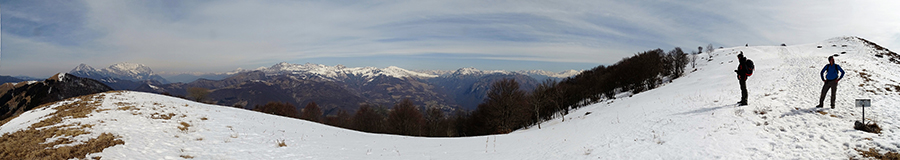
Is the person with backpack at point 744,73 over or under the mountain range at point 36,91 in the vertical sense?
over

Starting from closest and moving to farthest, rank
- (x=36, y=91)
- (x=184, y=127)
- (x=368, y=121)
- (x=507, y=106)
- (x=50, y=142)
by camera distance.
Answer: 1. (x=50, y=142)
2. (x=184, y=127)
3. (x=507, y=106)
4. (x=36, y=91)
5. (x=368, y=121)

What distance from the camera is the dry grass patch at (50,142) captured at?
267 inches

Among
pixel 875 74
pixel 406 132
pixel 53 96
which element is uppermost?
pixel 875 74

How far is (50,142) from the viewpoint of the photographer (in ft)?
25.7

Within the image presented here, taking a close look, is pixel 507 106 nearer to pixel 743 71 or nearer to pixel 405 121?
pixel 743 71

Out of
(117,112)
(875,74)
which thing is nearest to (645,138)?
(875,74)

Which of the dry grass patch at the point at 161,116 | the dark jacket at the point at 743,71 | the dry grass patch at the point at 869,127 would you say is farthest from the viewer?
the dry grass patch at the point at 161,116

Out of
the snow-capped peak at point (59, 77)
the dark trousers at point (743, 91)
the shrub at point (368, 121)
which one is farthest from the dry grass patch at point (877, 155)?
the snow-capped peak at point (59, 77)

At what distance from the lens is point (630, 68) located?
143ft

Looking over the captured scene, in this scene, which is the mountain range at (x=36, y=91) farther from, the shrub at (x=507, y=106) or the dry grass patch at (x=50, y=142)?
the shrub at (x=507, y=106)

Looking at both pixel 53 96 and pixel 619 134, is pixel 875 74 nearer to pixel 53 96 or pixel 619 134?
pixel 619 134

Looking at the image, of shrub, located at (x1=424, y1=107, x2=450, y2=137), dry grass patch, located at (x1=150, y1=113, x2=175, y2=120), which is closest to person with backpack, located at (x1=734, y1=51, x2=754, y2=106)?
dry grass patch, located at (x1=150, y1=113, x2=175, y2=120)

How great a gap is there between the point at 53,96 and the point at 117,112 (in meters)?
94.5

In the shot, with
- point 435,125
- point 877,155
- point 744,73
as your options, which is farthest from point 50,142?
point 435,125
